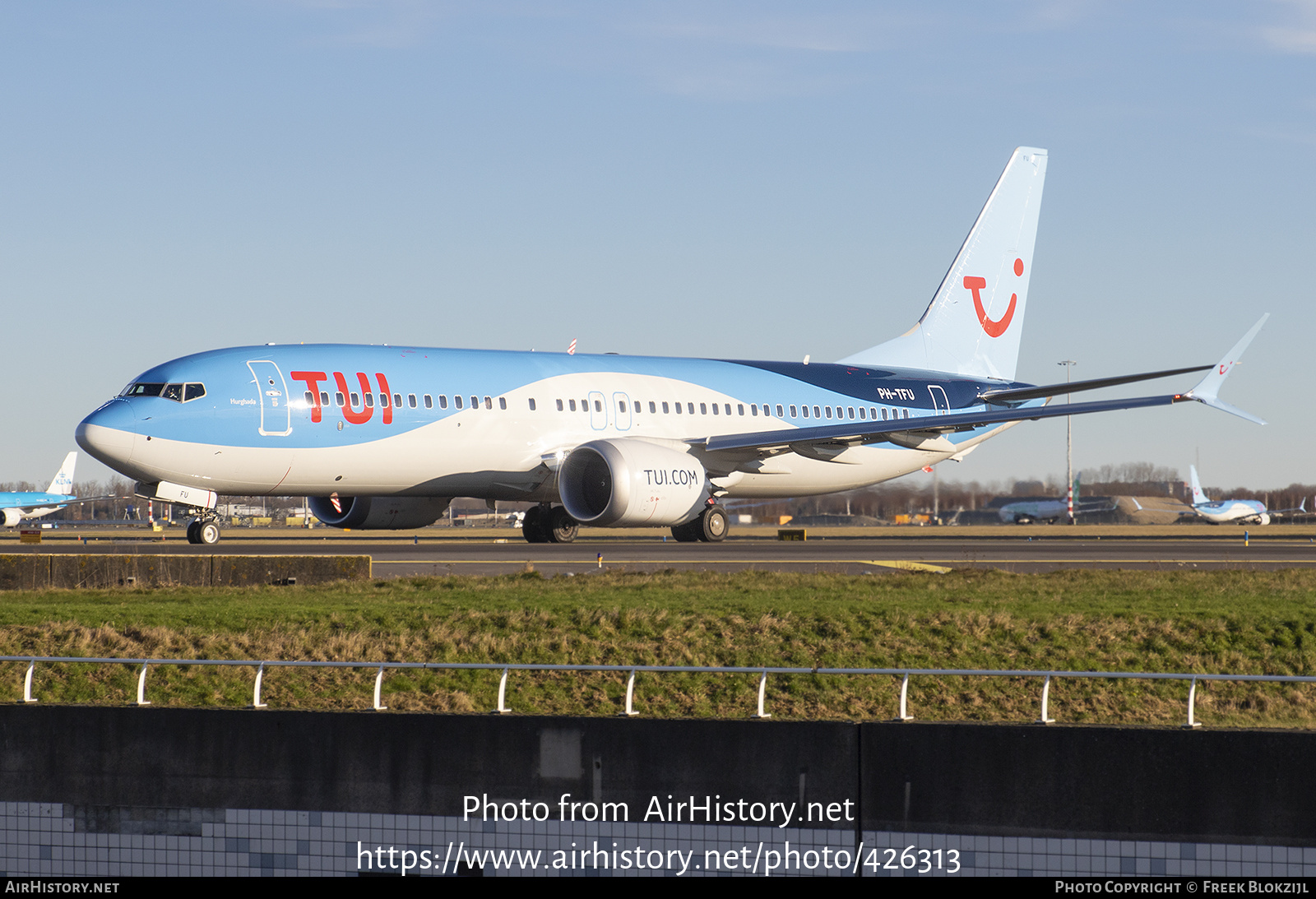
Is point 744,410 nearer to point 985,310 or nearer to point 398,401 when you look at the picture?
point 398,401

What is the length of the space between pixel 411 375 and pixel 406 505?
4284mm

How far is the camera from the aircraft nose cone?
1096 inches

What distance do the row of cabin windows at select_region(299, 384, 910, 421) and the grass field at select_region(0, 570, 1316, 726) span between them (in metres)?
7.50

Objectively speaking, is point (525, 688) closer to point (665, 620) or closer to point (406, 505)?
point (665, 620)

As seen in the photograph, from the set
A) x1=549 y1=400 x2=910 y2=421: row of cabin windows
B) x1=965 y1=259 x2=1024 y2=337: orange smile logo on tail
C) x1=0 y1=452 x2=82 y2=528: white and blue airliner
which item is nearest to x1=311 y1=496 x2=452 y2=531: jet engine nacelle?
x1=549 y1=400 x2=910 y2=421: row of cabin windows

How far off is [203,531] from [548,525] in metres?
8.51

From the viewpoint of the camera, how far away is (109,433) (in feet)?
91.4

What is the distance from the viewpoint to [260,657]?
19.7 meters

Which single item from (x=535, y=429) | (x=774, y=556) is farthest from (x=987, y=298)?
(x=535, y=429)

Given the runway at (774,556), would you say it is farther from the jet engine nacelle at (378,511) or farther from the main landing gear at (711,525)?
the jet engine nacelle at (378,511)

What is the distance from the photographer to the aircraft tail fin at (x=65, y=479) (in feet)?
338

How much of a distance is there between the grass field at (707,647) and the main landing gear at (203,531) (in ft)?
28.8

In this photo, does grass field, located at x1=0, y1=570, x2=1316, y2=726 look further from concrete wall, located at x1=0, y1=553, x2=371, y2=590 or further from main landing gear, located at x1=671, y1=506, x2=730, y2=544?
main landing gear, located at x1=671, y1=506, x2=730, y2=544
